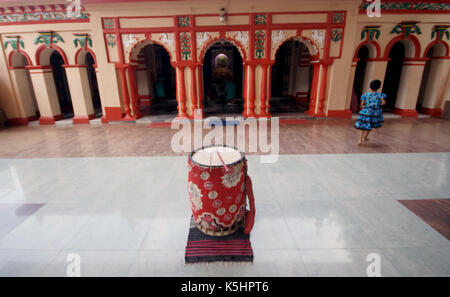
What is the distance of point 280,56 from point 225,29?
264 inches

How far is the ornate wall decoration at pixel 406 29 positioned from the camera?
786 cm

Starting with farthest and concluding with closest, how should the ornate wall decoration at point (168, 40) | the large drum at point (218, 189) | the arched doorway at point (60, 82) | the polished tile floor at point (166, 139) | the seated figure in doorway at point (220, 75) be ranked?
1. the seated figure in doorway at point (220, 75)
2. the arched doorway at point (60, 82)
3. the ornate wall decoration at point (168, 40)
4. the polished tile floor at point (166, 139)
5. the large drum at point (218, 189)

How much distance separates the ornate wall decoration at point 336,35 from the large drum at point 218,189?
7.36 m

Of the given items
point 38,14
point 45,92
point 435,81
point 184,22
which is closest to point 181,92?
point 184,22

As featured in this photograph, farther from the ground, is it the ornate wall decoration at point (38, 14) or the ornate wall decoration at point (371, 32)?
the ornate wall decoration at point (38, 14)

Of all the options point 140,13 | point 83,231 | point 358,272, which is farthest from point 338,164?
point 140,13

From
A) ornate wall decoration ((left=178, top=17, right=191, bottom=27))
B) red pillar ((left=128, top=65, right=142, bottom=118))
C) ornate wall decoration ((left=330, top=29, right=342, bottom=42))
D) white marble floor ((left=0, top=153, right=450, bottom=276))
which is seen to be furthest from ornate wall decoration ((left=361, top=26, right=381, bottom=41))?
red pillar ((left=128, top=65, right=142, bottom=118))

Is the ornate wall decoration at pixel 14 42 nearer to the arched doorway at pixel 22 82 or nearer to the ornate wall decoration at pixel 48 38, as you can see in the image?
the arched doorway at pixel 22 82

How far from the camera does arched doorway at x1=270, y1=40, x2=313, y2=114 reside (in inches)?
464

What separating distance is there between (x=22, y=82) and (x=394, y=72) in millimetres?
14795

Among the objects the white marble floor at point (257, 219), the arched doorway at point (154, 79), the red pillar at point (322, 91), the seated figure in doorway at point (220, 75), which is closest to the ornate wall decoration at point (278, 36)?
the red pillar at point (322, 91)

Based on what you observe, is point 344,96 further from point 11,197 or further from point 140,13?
point 11,197

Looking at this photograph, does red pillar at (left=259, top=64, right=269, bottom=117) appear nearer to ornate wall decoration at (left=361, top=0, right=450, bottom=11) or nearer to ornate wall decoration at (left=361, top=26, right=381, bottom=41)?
ornate wall decoration at (left=361, top=26, right=381, bottom=41)

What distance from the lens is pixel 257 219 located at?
284cm
